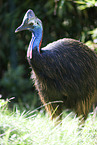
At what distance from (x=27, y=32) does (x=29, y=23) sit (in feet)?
7.70

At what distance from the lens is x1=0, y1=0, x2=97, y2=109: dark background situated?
18.5ft

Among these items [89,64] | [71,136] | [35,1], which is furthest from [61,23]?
[71,136]

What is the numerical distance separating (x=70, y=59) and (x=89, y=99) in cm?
52

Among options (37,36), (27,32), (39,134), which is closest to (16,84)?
(27,32)

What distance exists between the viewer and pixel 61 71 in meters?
2.97

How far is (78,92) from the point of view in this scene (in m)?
3.07

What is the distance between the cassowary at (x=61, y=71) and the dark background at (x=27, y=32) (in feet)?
4.77

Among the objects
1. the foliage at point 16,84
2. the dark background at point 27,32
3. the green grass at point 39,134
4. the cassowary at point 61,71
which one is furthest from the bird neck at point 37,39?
the foliage at point 16,84

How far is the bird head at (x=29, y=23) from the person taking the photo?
2.91 metres

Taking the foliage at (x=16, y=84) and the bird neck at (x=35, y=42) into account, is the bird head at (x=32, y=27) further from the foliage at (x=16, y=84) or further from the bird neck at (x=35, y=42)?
the foliage at (x=16, y=84)

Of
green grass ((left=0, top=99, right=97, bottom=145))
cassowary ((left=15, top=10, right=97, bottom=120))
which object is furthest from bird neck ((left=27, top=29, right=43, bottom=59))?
green grass ((left=0, top=99, right=97, bottom=145))

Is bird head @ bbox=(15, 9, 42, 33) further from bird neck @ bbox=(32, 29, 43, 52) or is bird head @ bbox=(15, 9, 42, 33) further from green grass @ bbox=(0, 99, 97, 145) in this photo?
green grass @ bbox=(0, 99, 97, 145)

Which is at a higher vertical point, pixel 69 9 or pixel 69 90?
pixel 69 9

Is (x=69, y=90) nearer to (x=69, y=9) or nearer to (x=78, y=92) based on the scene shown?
(x=78, y=92)
